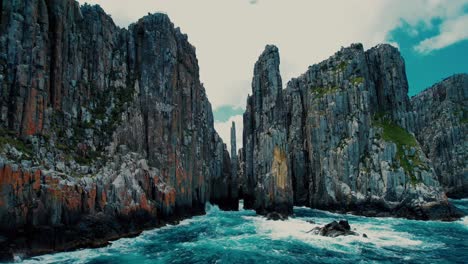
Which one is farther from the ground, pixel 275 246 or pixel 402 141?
pixel 402 141

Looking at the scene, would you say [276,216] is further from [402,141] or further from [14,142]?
[14,142]

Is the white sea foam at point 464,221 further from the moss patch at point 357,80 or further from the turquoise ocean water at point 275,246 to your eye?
the moss patch at point 357,80

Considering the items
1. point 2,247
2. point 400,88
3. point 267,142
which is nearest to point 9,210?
point 2,247

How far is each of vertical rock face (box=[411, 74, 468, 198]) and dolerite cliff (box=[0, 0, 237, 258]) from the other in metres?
94.9

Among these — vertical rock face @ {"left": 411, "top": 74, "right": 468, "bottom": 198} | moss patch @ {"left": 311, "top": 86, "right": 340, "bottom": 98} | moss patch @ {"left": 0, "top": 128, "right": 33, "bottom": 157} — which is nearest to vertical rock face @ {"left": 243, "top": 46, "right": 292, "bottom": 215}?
moss patch @ {"left": 311, "top": 86, "right": 340, "bottom": 98}

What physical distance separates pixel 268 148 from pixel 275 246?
1504 inches

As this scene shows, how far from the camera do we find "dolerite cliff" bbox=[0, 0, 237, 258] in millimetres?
34844

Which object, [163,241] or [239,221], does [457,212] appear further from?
[163,241]

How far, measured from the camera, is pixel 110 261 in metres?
32.5

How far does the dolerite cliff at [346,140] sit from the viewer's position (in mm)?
73375

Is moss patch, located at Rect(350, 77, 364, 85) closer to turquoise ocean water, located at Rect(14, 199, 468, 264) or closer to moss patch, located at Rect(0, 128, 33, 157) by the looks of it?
turquoise ocean water, located at Rect(14, 199, 468, 264)

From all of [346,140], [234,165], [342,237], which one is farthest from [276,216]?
[234,165]

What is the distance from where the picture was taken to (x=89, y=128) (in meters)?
47.4

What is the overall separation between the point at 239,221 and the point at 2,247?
3936 centimetres
